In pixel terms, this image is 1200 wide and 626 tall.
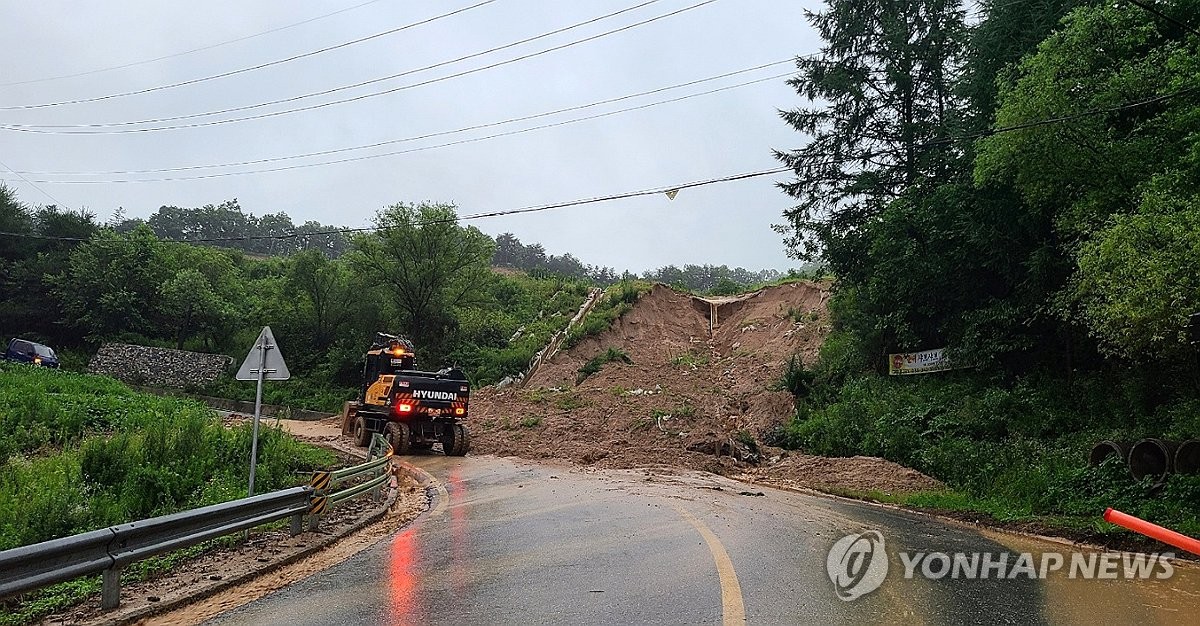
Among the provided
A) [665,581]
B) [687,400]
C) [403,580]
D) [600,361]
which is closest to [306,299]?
[600,361]

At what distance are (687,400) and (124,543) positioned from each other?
24.1 m

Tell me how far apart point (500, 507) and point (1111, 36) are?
15.1 meters

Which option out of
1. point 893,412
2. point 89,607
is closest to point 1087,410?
point 893,412

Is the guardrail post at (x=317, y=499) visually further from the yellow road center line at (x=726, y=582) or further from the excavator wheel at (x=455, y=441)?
the excavator wheel at (x=455, y=441)

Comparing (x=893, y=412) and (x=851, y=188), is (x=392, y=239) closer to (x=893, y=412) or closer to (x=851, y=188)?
(x=851, y=188)

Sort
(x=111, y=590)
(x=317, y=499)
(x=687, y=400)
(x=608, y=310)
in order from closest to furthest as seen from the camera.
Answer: (x=111, y=590)
(x=317, y=499)
(x=687, y=400)
(x=608, y=310)

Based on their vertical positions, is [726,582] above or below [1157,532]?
below

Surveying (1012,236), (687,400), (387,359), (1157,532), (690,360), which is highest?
(1012,236)

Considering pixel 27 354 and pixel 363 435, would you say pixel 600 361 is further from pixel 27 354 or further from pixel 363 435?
pixel 27 354

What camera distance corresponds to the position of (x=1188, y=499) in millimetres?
11109

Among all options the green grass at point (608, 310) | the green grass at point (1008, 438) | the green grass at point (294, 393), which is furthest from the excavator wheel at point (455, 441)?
the green grass at point (294, 393)

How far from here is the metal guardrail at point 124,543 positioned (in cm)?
531

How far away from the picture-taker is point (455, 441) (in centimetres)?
2159

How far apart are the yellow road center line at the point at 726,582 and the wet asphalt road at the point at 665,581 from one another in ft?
0.06
